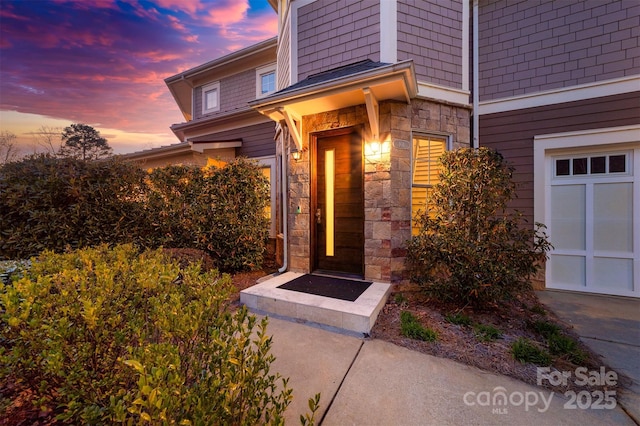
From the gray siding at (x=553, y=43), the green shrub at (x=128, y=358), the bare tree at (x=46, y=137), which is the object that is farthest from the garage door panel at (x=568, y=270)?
the bare tree at (x=46, y=137)

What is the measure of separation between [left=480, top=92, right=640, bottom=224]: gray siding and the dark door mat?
336 centimetres

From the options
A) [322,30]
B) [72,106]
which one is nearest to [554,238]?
[322,30]

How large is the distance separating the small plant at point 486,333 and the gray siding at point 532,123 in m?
2.76

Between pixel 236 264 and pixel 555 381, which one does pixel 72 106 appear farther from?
pixel 555 381

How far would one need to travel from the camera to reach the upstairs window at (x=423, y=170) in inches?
163

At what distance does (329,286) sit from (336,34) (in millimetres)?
4270

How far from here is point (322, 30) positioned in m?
4.52

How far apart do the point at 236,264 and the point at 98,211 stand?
2.41m

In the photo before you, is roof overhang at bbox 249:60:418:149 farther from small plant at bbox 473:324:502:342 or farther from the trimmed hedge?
small plant at bbox 473:324:502:342

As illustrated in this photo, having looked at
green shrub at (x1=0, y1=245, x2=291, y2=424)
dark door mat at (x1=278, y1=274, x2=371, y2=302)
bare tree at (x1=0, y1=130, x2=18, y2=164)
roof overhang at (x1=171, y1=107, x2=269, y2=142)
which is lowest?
dark door mat at (x1=278, y1=274, x2=371, y2=302)

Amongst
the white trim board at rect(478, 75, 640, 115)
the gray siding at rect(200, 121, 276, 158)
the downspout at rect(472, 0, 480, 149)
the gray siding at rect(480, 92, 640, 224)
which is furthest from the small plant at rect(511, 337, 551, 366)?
the gray siding at rect(200, 121, 276, 158)

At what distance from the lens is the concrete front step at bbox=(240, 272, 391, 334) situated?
9.25ft

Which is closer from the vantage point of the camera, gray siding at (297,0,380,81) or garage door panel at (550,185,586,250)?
gray siding at (297,0,380,81)

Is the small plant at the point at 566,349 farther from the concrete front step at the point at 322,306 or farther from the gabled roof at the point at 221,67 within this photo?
the gabled roof at the point at 221,67
